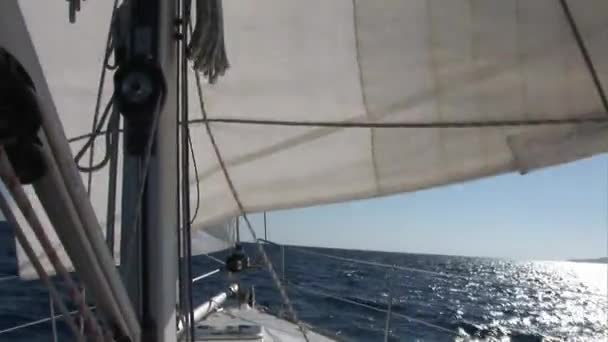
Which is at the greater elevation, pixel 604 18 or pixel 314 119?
pixel 604 18

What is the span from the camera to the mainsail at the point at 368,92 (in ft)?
6.45

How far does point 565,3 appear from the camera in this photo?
1.86m

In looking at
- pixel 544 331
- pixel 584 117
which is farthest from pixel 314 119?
pixel 544 331

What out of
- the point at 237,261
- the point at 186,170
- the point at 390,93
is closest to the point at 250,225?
the point at 237,261

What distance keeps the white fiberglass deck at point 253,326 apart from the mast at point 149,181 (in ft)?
6.00

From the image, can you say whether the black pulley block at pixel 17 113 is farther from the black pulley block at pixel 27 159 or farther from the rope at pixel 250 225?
the rope at pixel 250 225

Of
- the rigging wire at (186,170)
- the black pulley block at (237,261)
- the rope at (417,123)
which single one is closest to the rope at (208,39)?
the rigging wire at (186,170)

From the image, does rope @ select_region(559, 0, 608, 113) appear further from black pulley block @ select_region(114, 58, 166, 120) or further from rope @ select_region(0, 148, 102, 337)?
rope @ select_region(0, 148, 102, 337)

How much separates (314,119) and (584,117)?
37.3 inches

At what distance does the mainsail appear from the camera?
1.96m

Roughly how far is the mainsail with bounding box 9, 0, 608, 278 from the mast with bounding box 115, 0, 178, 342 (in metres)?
0.98

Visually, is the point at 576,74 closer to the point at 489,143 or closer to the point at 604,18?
the point at 604,18

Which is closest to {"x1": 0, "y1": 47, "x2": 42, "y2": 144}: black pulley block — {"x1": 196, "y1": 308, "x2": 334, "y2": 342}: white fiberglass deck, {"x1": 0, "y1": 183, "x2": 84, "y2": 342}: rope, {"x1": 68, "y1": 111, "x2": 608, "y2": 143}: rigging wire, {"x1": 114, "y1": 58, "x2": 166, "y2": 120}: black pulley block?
{"x1": 0, "y1": 183, "x2": 84, "y2": 342}: rope

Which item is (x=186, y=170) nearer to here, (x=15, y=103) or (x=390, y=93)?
(x=15, y=103)
